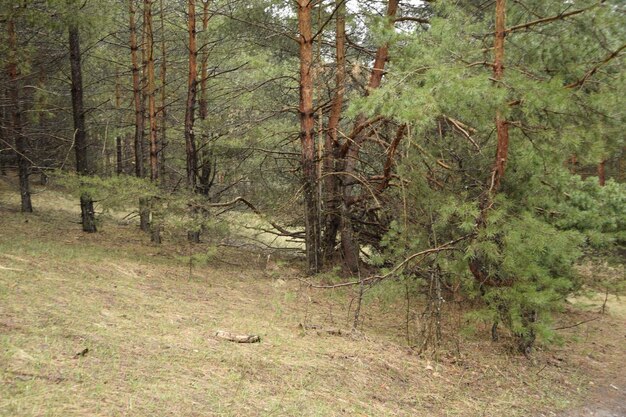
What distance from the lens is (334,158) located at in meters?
10.8

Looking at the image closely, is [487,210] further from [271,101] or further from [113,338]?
[271,101]

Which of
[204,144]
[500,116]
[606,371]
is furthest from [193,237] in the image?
[606,371]

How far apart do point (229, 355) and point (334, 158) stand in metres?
6.19

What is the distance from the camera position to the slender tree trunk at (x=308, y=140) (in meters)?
9.66

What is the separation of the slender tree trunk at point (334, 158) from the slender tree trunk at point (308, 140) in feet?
1.89

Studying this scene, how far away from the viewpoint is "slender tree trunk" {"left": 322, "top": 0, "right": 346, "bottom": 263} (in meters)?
10.7

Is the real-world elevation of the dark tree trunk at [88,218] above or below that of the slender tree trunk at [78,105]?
below

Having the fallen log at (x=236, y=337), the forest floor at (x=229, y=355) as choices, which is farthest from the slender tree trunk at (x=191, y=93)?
the fallen log at (x=236, y=337)

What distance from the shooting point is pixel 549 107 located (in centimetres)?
571

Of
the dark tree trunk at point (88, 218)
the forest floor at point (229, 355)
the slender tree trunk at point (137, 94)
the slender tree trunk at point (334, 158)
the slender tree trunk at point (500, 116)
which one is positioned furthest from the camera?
the slender tree trunk at point (137, 94)

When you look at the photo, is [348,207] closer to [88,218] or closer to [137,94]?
[88,218]

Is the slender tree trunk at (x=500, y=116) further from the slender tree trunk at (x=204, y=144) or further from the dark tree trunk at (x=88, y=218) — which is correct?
the dark tree trunk at (x=88, y=218)

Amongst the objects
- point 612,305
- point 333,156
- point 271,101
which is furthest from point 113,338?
point 612,305

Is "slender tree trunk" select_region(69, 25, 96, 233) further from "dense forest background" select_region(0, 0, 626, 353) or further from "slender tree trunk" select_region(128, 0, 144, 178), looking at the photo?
"slender tree trunk" select_region(128, 0, 144, 178)
